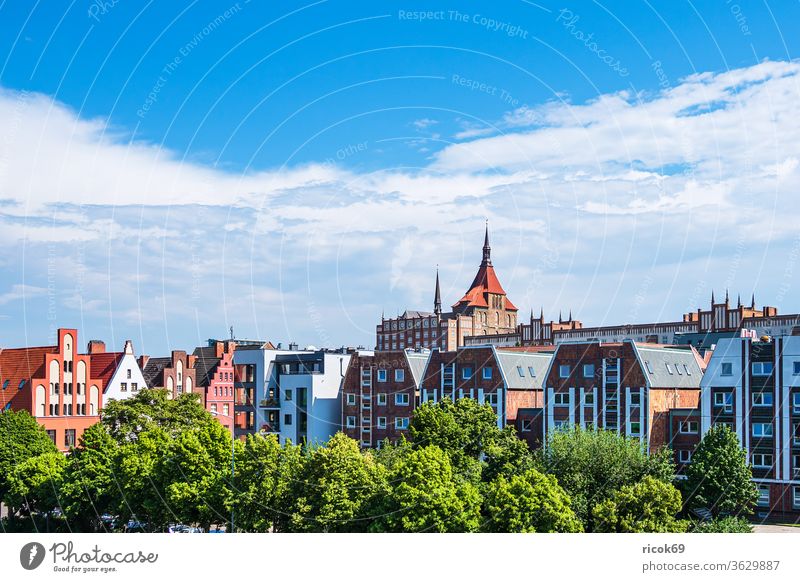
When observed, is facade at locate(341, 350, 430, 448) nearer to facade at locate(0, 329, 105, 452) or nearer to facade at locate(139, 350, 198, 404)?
facade at locate(139, 350, 198, 404)

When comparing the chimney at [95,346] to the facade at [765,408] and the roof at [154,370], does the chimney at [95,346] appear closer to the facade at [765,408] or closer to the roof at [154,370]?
the roof at [154,370]

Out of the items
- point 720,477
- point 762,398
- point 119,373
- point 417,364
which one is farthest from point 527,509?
point 119,373

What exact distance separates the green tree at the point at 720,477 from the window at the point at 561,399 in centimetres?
1011

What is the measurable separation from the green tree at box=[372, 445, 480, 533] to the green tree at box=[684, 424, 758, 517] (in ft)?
52.5

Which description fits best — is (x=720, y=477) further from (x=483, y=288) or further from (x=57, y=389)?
(x=483, y=288)

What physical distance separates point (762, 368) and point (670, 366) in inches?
271

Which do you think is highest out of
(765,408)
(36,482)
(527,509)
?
(765,408)

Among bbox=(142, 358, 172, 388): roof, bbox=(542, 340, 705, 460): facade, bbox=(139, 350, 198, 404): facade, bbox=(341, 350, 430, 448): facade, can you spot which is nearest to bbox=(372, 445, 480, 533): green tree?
bbox=(542, 340, 705, 460): facade

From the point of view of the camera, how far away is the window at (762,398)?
1770 inches

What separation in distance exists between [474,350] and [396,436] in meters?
8.45

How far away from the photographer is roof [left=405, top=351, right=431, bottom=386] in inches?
2381

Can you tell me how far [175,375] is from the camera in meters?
65.4

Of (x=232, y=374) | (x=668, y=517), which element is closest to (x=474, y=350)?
(x=232, y=374)
